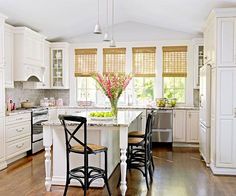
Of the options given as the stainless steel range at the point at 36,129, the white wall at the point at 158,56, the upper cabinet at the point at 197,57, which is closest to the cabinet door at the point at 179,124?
the white wall at the point at 158,56

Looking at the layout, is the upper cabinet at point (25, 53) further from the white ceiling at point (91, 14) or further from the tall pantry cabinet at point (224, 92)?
the tall pantry cabinet at point (224, 92)

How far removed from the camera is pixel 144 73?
761 centimetres

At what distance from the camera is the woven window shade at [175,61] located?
7.42 metres

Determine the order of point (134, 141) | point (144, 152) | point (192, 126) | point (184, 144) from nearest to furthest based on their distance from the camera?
point (144, 152), point (134, 141), point (192, 126), point (184, 144)

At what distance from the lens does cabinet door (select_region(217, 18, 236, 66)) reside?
467 centimetres

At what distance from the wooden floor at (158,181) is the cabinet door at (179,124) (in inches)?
55.4

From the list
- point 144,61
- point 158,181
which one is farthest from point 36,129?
point 144,61

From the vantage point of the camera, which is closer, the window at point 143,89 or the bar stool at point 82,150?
the bar stool at point 82,150

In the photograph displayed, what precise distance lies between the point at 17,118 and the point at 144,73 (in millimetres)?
3551

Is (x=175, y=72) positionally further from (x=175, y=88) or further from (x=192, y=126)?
(x=192, y=126)

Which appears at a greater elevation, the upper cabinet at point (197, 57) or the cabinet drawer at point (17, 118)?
the upper cabinet at point (197, 57)

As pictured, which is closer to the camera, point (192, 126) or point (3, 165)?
point (3, 165)

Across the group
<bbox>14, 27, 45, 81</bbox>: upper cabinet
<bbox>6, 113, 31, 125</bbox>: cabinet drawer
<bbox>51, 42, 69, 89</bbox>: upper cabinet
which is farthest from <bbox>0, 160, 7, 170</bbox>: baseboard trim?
<bbox>51, 42, 69, 89</bbox>: upper cabinet

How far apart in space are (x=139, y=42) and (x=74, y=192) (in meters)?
4.82
